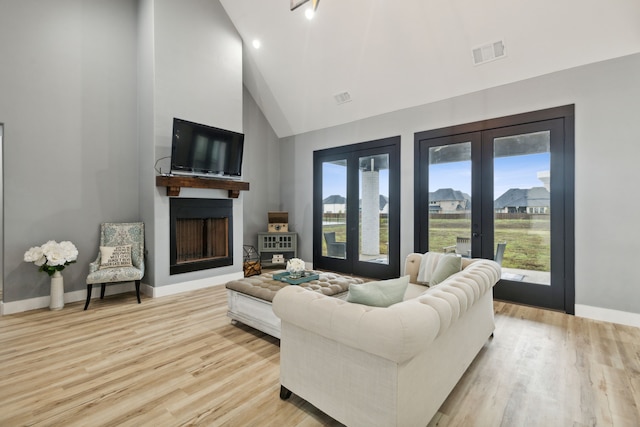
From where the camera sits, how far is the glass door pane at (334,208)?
5.95m

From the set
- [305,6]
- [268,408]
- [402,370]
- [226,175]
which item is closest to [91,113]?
[226,175]

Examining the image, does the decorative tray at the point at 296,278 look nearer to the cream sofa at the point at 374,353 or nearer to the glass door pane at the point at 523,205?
the cream sofa at the point at 374,353

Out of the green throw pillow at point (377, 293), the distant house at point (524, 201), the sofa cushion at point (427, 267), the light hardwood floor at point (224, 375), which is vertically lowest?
the light hardwood floor at point (224, 375)

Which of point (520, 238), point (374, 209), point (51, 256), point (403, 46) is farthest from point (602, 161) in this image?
point (51, 256)

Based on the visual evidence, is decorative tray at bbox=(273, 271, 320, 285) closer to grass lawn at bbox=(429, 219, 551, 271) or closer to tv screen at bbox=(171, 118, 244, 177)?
tv screen at bbox=(171, 118, 244, 177)

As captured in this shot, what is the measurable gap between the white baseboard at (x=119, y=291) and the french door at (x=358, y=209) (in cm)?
201

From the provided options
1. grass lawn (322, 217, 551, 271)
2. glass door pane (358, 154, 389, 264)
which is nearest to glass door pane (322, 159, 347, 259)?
glass door pane (358, 154, 389, 264)

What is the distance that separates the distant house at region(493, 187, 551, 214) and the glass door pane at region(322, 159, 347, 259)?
8.83 feet

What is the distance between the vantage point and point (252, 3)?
4801 mm

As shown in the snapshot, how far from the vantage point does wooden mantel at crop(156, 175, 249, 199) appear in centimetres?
429

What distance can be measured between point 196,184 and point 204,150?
551 mm

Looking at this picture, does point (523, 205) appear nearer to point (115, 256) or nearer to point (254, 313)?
point (254, 313)

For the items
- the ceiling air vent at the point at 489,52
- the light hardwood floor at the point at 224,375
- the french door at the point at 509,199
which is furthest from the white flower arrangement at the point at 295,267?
the ceiling air vent at the point at 489,52

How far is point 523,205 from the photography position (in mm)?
3959
